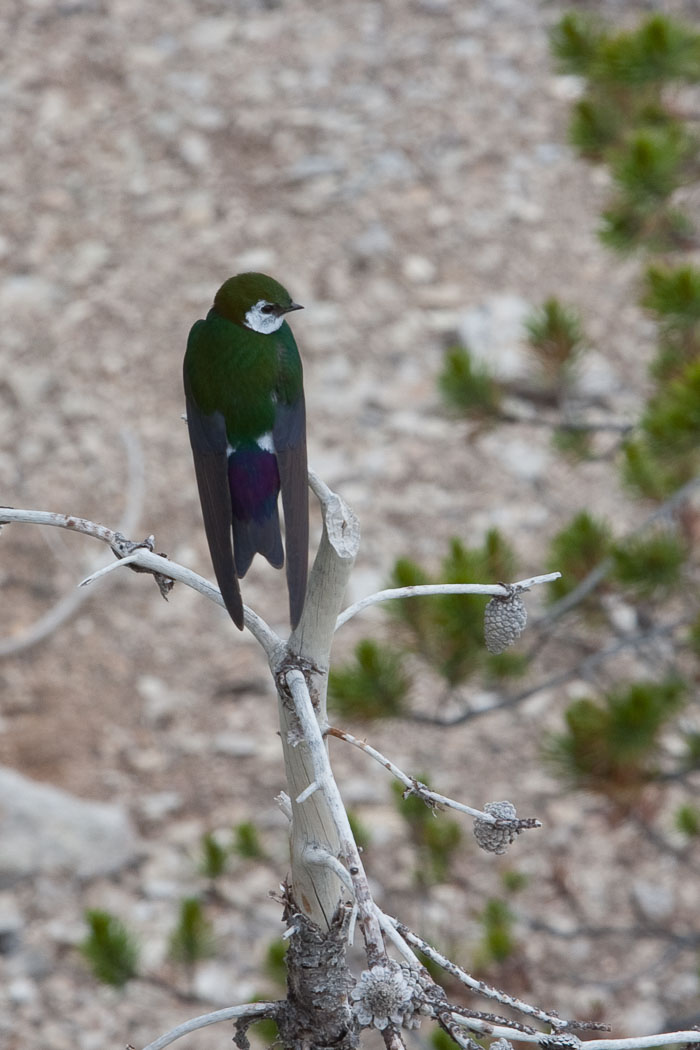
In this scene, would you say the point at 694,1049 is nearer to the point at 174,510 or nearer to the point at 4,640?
the point at 4,640

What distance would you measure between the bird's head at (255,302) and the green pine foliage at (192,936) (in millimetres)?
1674

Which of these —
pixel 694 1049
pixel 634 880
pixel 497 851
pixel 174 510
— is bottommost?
pixel 694 1049

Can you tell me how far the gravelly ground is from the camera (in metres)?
4.07

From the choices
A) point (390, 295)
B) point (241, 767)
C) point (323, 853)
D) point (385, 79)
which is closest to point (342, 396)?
point (390, 295)

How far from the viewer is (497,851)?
1485 mm

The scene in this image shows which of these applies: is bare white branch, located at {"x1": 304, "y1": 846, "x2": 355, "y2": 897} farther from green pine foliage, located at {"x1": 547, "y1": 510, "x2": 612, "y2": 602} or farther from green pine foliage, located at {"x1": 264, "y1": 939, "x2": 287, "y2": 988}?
green pine foliage, located at {"x1": 547, "y1": 510, "x2": 612, "y2": 602}

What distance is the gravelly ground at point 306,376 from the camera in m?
4.07

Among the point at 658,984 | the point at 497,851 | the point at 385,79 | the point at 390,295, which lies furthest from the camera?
the point at 385,79

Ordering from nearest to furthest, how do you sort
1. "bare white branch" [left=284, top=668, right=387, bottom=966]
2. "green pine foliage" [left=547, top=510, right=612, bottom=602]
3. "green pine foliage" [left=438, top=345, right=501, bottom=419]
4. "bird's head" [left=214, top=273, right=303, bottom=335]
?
"bare white branch" [left=284, top=668, right=387, bottom=966] < "bird's head" [left=214, top=273, right=303, bottom=335] < "green pine foliage" [left=547, top=510, right=612, bottom=602] < "green pine foliage" [left=438, top=345, right=501, bottom=419]

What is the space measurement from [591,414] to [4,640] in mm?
2674

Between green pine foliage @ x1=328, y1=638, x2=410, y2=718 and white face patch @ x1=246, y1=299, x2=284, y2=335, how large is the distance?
4.02ft

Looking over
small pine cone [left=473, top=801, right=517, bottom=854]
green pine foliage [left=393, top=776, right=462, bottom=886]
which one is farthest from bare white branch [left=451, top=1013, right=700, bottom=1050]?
green pine foliage [left=393, top=776, right=462, bottom=886]

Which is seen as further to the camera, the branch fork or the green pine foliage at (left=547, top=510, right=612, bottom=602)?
the green pine foliage at (left=547, top=510, right=612, bottom=602)

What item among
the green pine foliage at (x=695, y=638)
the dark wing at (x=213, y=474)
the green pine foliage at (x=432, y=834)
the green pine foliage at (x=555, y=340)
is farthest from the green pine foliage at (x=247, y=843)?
the dark wing at (x=213, y=474)
